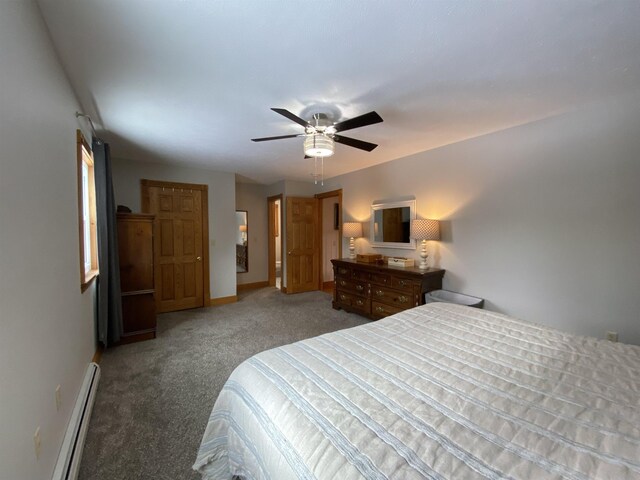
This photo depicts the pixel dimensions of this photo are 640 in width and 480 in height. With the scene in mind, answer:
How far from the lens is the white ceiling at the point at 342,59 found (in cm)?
137

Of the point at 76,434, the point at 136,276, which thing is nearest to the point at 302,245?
the point at 136,276

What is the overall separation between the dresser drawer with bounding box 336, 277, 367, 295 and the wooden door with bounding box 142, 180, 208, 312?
2.38 metres

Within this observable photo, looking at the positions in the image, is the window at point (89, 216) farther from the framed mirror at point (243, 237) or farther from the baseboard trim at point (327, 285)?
the baseboard trim at point (327, 285)

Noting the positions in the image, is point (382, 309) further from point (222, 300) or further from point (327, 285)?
point (222, 300)

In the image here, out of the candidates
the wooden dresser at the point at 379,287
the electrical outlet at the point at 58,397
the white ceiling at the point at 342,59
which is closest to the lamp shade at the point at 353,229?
the wooden dresser at the point at 379,287

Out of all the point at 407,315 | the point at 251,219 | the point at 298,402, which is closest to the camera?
the point at 298,402

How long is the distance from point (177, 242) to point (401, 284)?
11.8ft

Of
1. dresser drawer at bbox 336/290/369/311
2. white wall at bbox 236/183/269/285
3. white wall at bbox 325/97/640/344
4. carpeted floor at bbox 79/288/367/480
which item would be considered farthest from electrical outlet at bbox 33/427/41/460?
white wall at bbox 236/183/269/285

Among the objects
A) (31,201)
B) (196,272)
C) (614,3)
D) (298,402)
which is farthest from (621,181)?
(196,272)

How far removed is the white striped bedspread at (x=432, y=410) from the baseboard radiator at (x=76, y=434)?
0.77 m

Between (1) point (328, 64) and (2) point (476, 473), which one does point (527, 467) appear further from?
(1) point (328, 64)

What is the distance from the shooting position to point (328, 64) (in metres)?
1.78

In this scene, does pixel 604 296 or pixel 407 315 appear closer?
pixel 407 315

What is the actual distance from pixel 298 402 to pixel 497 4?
2.02 meters
